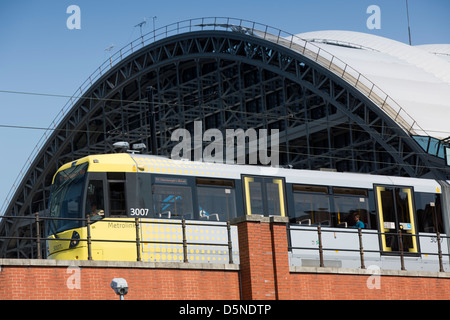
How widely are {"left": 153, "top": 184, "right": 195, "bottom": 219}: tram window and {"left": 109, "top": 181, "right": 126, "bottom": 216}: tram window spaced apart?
0.96 meters

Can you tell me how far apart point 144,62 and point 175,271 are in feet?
138

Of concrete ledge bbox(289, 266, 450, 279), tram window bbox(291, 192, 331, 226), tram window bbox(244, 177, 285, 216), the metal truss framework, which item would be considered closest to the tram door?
tram window bbox(291, 192, 331, 226)

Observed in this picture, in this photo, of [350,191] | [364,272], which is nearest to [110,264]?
[364,272]

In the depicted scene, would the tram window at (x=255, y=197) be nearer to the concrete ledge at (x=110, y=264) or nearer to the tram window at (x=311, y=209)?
the tram window at (x=311, y=209)

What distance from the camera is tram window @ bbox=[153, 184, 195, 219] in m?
25.6

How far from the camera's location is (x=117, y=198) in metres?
25.2

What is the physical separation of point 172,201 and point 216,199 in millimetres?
1553

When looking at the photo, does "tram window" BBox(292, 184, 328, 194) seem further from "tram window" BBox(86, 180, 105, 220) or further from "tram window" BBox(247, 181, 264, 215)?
"tram window" BBox(86, 180, 105, 220)

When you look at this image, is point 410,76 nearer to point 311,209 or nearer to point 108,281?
point 311,209

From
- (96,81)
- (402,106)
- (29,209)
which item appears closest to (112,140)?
(96,81)

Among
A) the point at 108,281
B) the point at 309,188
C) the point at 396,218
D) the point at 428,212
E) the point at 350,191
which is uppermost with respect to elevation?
the point at 309,188

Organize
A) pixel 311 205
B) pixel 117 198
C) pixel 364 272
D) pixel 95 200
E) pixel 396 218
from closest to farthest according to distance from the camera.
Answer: pixel 364 272, pixel 95 200, pixel 117 198, pixel 311 205, pixel 396 218

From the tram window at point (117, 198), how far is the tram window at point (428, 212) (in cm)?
1121

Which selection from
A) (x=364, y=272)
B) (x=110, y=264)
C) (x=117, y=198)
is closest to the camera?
(x=110, y=264)
